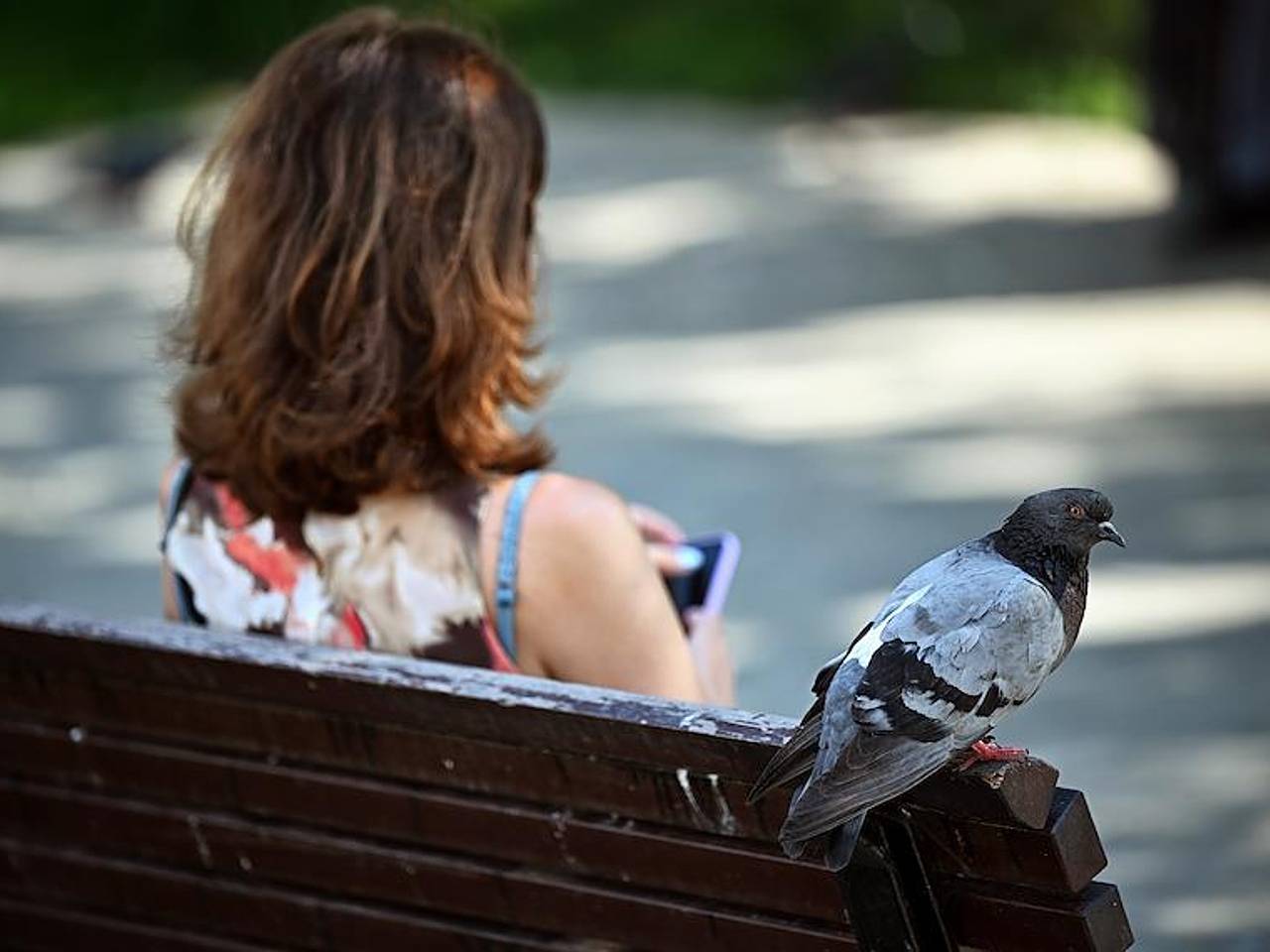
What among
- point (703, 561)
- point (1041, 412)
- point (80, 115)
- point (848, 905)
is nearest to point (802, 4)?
point (80, 115)

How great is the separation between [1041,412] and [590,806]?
4.13m

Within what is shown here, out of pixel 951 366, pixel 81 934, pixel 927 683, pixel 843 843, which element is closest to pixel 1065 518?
pixel 927 683

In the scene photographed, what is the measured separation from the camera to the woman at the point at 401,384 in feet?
7.41

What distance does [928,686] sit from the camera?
1.66 m

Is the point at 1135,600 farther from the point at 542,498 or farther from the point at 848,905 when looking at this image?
the point at 848,905

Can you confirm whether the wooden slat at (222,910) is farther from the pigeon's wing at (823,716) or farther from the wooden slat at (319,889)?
the pigeon's wing at (823,716)

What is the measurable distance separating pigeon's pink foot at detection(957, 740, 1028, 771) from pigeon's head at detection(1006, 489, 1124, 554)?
18cm

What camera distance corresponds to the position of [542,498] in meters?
2.25

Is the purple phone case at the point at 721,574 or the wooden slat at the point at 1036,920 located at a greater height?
the purple phone case at the point at 721,574

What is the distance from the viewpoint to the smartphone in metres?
2.68

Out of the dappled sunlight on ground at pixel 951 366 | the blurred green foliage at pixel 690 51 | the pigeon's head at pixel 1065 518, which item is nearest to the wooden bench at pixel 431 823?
the pigeon's head at pixel 1065 518

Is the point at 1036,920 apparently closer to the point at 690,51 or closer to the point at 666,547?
the point at 666,547

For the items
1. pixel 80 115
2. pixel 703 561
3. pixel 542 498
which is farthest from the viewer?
pixel 80 115

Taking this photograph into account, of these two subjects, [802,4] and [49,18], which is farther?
[49,18]
